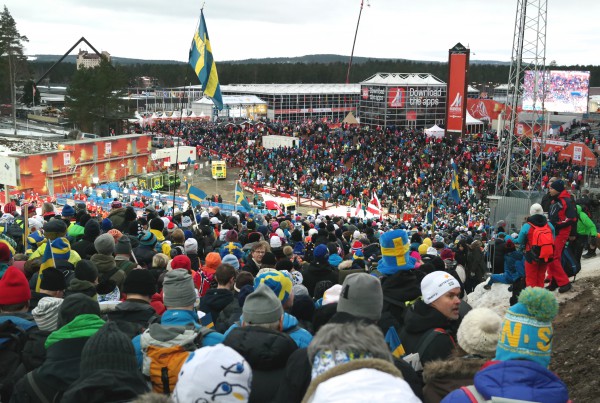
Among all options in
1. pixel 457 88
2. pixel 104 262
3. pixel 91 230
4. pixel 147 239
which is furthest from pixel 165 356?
pixel 457 88

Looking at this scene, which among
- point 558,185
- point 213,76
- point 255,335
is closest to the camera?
point 255,335

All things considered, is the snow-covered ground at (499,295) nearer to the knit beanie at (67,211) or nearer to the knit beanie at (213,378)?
the knit beanie at (67,211)

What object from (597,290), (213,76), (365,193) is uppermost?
(213,76)

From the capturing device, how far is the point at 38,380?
3475 millimetres

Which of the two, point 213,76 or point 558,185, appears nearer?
point 558,185

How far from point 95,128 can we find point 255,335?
58.2m

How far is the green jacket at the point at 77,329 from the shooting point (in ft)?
11.8

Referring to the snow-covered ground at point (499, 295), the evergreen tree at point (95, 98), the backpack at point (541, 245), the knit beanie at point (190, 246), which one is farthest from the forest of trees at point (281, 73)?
the backpack at point (541, 245)

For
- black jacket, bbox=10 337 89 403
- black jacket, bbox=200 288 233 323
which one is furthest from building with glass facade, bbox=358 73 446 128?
black jacket, bbox=10 337 89 403

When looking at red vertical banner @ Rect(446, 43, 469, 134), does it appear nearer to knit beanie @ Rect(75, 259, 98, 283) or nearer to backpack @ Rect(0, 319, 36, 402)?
knit beanie @ Rect(75, 259, 98, 283)

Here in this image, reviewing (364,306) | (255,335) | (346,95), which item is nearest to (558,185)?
(364,306)

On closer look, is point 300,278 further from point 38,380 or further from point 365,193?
point 365,193

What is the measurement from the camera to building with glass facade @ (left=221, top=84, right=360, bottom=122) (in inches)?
3236

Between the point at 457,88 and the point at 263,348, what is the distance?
2012 inches
